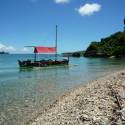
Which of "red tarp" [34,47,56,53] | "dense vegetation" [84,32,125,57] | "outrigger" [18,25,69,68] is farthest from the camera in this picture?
"dense vegetation" [84,32,125,57]

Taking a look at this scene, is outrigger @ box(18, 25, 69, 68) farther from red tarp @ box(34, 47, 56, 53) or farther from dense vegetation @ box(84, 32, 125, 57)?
dense vegetation @ box(84, 32, 125, 57)

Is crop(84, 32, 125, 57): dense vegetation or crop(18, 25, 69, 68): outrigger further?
crop(84, 32, 125, 57): dense vegetation

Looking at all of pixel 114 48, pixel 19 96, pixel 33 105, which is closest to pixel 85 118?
pixel 33 105

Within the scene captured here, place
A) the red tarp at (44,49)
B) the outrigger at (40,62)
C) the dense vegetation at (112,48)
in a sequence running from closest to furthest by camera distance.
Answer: the outrigger at (40,62)
the red tarp at (44,49)
the dense vegetation at (112,48)

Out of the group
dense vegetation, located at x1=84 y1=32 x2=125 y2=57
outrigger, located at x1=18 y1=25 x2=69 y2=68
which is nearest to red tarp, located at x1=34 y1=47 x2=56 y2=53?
outrigger, located at x1=18 y1=25 x2=69 y2=68

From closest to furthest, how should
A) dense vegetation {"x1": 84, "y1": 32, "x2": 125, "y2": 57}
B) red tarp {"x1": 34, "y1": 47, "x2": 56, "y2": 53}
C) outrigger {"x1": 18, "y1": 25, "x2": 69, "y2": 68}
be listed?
outrigger {"x1": 18, "y1": 25, "x2": 69, "y2": 68}
red tarp {"x1": 34, "y1": 47, "x2": 56, "y2": 53}
dense vegetation {"x1": 84, "y1": 32, "x2": 125, "y2": 57}

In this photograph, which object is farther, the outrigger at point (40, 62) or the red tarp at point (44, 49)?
the red tarp at point (44, 49)

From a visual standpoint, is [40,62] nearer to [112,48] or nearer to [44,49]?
[44,49]

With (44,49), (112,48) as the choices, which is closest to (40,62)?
(44,49)

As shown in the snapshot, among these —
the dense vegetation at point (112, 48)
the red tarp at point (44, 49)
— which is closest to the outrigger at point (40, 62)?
the red tarp at point (44, 49)

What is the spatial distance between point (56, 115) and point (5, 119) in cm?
344

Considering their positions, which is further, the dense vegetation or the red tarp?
the dense vegetation

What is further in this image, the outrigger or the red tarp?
the red tarp

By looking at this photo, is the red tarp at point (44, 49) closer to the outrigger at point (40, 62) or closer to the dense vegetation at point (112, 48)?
the outrigger at point (40, 62)
